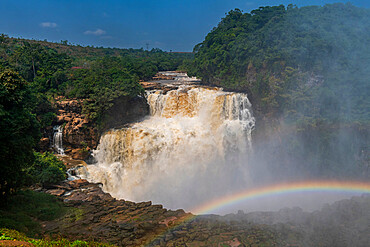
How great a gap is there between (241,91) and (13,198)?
60.3 ft

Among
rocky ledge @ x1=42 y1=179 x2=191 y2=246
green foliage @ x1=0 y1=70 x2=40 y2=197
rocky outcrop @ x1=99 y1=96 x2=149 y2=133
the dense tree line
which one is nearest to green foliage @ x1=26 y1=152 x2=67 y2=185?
rocky ledge @ x1=42 y1=179 x2=191 y2=246

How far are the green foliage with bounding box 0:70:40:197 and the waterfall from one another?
8.78 m

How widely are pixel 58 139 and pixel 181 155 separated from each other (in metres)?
9.11

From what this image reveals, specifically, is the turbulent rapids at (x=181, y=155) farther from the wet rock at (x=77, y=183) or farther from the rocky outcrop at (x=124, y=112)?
the wet rock at (x=77, y=183)

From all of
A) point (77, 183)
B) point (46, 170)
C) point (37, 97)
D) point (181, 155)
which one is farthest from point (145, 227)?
point (37, 97)

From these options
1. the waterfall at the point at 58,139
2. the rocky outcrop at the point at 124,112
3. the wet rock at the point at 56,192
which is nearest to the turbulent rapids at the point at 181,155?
the rocky outcrop at the point at 124,112

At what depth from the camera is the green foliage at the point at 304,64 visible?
19297 mm

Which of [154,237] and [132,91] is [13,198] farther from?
[132,91]

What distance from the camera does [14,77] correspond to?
9.05 m

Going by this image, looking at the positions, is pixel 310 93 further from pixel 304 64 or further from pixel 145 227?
pixel 145 227

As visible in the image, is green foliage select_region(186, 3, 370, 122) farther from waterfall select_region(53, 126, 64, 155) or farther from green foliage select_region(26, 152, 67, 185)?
green foliage select_region(26, 152, 67, 185)

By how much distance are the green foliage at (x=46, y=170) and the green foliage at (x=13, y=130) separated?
3.89 metres

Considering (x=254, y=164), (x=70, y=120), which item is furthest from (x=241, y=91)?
(x=70, y=120)

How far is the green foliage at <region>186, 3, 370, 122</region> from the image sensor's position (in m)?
19.3
